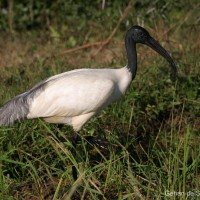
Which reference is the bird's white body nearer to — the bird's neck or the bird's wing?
the bird's wing

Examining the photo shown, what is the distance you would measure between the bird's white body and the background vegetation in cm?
20

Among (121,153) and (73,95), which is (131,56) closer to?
(73,95)

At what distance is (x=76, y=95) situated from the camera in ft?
17.3

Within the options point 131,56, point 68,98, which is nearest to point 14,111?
point 68,98

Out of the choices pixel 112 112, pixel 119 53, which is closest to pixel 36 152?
pixel 112 112

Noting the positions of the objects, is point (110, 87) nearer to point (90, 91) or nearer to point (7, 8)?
point (90, 91)

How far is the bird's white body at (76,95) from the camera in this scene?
206 inches

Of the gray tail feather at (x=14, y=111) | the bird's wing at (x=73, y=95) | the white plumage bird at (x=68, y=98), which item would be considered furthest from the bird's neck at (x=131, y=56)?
the gray tail feather at (x=14, y=111)

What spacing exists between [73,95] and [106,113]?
0.97 meters

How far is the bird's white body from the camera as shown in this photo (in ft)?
17.2

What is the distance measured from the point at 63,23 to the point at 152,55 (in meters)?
3.04

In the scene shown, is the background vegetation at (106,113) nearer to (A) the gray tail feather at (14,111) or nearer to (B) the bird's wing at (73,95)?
(A) the gray tail feather at (14,111)

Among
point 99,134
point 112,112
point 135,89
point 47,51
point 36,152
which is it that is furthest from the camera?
point 47,51

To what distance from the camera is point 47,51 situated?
9.13 m
